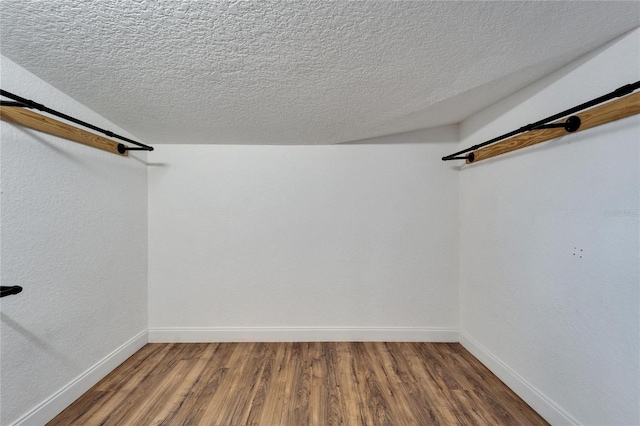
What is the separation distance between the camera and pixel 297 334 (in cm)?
234

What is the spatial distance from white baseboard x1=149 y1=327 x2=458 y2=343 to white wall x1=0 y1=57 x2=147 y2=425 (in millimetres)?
347

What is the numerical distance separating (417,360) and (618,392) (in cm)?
112

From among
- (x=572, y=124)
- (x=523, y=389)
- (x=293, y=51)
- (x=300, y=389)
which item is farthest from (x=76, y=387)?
(x=572, y=124)

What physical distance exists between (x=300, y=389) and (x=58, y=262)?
1.67 m

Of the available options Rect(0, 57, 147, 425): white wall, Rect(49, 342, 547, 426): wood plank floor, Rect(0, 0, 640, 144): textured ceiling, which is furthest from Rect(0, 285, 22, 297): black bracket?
Rect(0, 0, 640, 144): textured ceiling

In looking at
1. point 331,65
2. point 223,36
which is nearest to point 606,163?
point 331,65

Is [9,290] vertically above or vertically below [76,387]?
above

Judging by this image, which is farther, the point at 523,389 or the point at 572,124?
the point at 523,389

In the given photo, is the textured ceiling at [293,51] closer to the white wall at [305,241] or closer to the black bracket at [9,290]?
the white wall at [305,241]

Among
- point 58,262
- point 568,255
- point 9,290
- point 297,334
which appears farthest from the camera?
point 297,334

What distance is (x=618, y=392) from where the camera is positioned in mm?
1117

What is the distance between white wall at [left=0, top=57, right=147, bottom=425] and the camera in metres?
1.27

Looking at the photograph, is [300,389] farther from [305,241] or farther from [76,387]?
[76,387]

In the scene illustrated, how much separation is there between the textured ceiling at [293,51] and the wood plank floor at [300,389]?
73.8 inches
